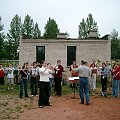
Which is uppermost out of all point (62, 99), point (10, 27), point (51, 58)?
point (10, 27)

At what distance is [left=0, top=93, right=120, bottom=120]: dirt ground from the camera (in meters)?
11.2

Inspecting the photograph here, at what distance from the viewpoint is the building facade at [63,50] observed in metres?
28.2

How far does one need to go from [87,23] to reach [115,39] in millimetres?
12934

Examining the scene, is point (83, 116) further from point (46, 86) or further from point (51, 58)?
point (51, 58)

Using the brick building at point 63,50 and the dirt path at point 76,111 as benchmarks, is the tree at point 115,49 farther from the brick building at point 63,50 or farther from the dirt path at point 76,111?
the dirt path at point 76,111

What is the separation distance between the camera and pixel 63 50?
28.6 metres

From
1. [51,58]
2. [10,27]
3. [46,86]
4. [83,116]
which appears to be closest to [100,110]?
[83,116]

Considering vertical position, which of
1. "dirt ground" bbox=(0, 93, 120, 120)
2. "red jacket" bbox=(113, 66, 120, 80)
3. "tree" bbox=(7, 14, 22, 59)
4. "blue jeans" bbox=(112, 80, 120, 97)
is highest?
"tree" bbox=(7, 14, 22, 59)

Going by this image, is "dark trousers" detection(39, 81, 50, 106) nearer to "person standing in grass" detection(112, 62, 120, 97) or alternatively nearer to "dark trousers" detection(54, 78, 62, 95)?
"dark trousers" detection(54, 78, 62, 95)

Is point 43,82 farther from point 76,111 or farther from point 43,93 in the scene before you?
point 76,111

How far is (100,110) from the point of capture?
1259 cm

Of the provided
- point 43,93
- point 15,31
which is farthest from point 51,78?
point 15,31

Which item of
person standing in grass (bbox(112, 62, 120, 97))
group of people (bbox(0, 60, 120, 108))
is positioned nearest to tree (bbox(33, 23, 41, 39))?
group of people (bbox(0, 60, 120, 108))

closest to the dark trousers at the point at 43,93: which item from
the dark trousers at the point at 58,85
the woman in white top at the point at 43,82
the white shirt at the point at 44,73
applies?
the woman in white top at the point at 43,82
